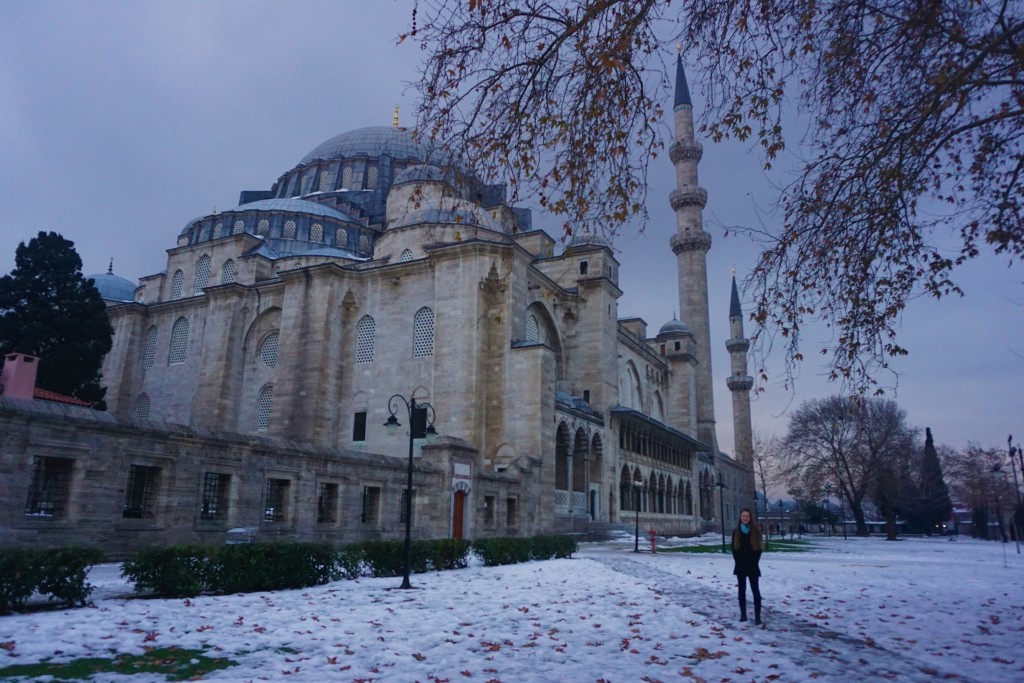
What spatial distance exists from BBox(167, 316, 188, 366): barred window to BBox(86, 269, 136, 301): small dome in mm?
6824

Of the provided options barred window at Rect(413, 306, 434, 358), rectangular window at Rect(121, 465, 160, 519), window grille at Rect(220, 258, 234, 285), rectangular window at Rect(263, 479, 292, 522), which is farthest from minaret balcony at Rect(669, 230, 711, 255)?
rectangular window at Rect(121, 465, 160, 519)

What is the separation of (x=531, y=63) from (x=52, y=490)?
9985 mm

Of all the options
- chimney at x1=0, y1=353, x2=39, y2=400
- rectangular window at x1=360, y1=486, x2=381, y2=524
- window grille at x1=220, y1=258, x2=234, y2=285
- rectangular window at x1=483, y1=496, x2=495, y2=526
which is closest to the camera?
rectangular window at x1=360, y1=486, x2=381, y2=524

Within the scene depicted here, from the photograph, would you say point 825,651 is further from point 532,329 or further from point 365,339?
point 532,329

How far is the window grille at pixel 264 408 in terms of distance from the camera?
103 feet

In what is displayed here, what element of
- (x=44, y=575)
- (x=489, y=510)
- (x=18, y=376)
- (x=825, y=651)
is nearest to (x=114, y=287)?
(x=18, y=376)

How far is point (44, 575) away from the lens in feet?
23.8

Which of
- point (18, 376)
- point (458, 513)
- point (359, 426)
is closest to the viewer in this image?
point (18, 376)

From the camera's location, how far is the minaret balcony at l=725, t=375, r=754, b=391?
57.7 metres

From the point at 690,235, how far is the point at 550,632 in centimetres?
4298

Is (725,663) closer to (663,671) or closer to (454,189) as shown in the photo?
(663,671)

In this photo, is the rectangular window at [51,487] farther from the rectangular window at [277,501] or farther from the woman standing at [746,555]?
the woman standing at [746,555]

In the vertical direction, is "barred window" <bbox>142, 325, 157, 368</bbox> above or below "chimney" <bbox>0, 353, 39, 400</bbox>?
above

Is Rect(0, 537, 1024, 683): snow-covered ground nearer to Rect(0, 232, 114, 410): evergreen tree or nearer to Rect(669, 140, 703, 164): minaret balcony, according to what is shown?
Rect(0, 232, 114, 410): evergreen tree
